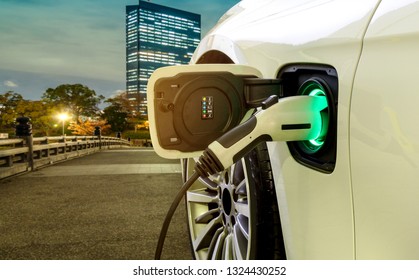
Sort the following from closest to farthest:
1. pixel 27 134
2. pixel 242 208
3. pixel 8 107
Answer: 1. pixel 242 208
2. pixel 27 134
3. pixel 8 107

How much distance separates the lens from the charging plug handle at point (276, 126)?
1.15 metres

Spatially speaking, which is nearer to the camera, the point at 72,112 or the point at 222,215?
the point at 222,215

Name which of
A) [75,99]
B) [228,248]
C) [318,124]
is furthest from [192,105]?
[75,99]

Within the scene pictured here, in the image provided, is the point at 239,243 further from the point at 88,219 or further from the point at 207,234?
the point at 88,219

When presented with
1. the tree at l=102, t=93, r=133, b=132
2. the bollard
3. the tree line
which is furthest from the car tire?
the tree at l=102, t=93, r=133, b=132

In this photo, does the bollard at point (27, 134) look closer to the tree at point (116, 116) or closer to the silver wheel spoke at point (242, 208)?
the silver wheel spoke at point (242, 208)

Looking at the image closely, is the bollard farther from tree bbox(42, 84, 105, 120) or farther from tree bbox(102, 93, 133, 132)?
tree bbox(102, 93, 133, 132)

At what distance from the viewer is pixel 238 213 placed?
6.01 feet

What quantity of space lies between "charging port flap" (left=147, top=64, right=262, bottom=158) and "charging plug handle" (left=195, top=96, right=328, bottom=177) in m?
0.12

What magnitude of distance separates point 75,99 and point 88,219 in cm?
6526

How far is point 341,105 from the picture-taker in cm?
105
